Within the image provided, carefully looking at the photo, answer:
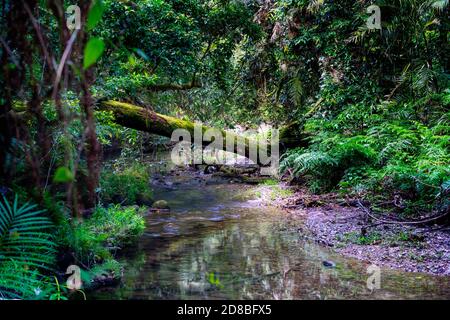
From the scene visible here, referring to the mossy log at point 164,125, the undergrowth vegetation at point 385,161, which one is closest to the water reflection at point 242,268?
the undergrowth vegetation at point 385,161

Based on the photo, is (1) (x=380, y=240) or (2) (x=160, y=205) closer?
(1) (x=380, y=240)

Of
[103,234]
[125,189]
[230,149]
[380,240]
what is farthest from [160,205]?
[380,240]

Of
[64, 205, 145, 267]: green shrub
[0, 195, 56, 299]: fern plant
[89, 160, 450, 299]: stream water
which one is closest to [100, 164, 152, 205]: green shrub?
[89, 160, 450, 299]: stream water

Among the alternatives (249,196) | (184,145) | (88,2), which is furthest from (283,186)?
(88,2)

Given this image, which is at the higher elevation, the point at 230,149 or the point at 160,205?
the point at 230,149

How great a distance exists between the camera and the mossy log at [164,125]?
418 inches

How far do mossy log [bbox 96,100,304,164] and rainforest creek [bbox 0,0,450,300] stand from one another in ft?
0.17

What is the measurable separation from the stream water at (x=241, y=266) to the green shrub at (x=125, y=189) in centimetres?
122

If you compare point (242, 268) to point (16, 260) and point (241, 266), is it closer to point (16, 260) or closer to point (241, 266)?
point (241, 266)

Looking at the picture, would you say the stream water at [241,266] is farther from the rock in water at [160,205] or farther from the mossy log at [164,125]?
the mossy log at [164,125]

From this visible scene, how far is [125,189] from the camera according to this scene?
1088 centimetres

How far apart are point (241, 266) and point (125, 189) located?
5.52 m

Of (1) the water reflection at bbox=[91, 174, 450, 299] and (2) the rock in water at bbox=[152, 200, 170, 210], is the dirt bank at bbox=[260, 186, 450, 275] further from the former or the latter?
(2) the rock in water at bbox=[152, 200, 170, 210]
